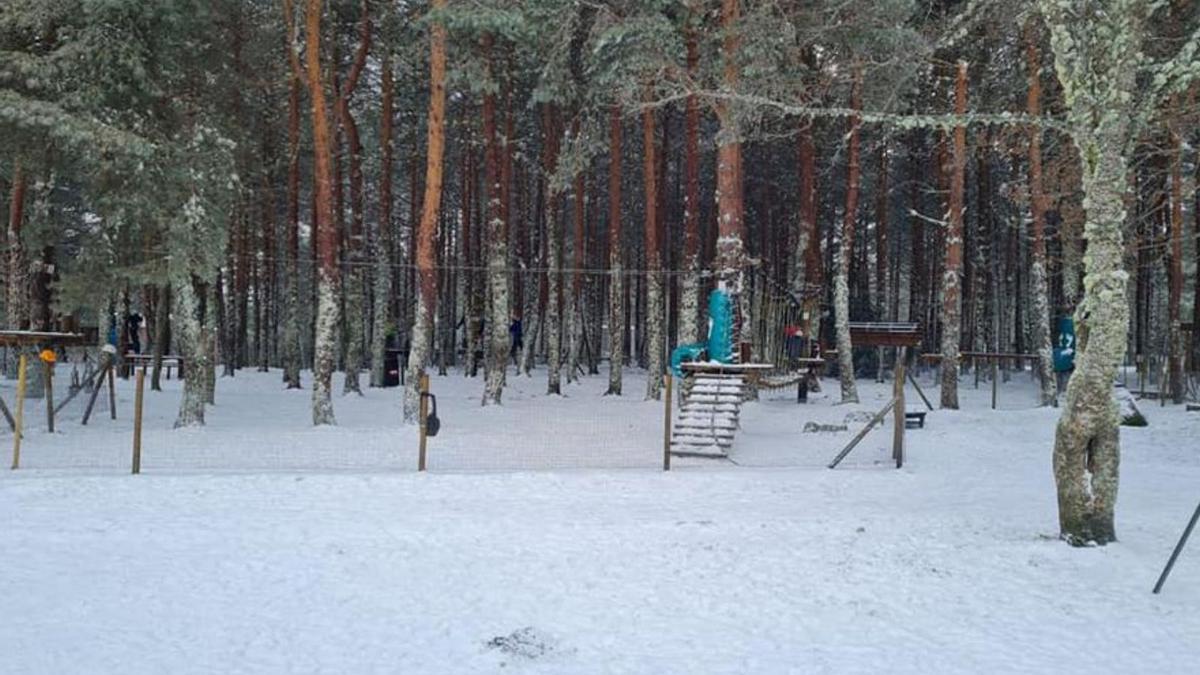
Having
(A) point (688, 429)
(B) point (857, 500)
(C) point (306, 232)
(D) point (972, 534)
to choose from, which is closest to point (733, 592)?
(D) point (972, 534)

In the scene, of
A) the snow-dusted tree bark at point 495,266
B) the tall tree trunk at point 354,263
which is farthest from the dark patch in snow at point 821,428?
the tall tree trunk at point 354,263

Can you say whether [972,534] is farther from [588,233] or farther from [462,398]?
[588,233]

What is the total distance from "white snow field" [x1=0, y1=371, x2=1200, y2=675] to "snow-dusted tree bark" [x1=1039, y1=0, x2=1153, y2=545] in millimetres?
475

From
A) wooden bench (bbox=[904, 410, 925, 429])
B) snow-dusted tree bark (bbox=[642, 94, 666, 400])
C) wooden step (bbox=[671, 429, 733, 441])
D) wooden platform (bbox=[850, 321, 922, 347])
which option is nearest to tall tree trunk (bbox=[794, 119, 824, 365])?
wooden platform (bbox=[850, 321, 922, 347])

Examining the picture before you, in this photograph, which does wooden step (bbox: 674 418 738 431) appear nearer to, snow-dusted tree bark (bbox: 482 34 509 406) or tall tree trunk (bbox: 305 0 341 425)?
tall tree trunk (bbox: 305 0 341 425)

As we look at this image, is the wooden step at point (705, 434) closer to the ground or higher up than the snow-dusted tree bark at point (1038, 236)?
closer to the ground

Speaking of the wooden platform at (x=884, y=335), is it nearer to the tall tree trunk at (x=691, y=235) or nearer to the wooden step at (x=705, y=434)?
the tall tree trunk at (x=691, y=235)

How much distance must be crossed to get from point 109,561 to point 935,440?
11497 millimetres

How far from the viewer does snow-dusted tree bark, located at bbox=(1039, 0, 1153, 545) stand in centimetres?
723

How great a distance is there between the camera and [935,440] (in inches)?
557

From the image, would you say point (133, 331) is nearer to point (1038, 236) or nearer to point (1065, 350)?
point (1038, 236)

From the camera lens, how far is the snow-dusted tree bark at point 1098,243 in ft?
23.7

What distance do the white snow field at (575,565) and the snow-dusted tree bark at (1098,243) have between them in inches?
18.7

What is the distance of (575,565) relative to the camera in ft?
23.1
